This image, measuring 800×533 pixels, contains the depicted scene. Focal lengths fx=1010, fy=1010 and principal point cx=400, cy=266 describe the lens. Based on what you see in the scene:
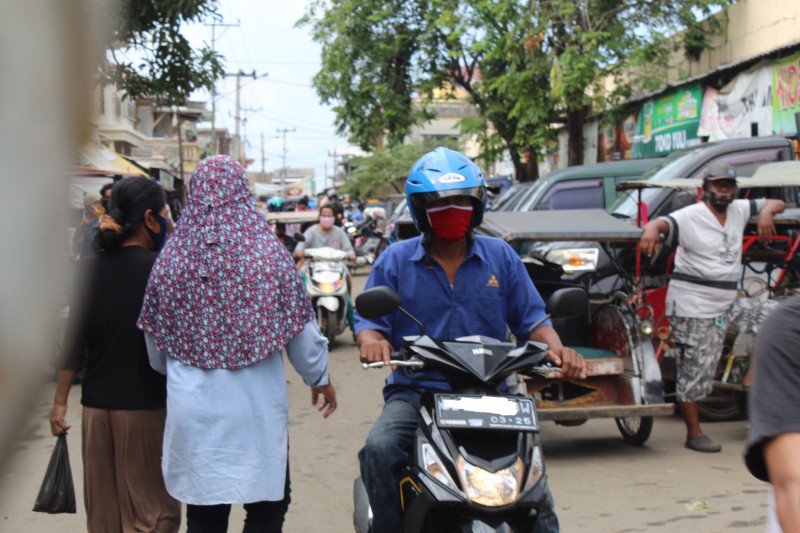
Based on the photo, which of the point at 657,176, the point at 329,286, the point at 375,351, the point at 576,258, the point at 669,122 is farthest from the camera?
the point at 669,122

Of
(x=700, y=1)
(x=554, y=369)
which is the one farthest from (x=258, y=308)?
(x=700, y=1)

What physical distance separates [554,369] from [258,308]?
107 cm

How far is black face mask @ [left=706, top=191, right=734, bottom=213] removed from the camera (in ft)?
22.2

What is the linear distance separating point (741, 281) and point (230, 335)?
5456mm

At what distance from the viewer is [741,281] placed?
7949mm

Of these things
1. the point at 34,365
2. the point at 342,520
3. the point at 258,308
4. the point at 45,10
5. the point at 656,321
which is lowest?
the point at 342,520

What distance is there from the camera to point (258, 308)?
3631mm

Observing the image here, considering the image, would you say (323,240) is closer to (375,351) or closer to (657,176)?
(657,176)

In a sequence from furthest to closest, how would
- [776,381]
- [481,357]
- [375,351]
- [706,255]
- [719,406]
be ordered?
[719,406], [706,255], [375,351], [481,357], [776,381]

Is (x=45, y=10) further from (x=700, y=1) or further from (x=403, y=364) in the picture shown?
(x=700, y=1)

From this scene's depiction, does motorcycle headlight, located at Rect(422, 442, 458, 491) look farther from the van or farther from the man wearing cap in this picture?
the van

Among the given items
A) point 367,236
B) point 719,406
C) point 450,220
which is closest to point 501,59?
point 367,236

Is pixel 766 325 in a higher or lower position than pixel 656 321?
higher

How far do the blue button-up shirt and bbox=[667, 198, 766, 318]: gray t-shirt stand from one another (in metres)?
3.29
